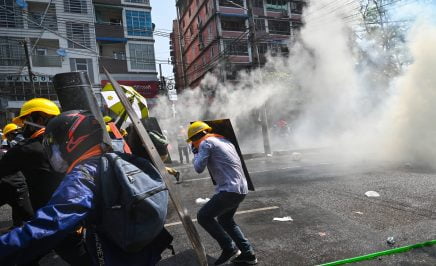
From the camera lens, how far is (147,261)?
168 cm


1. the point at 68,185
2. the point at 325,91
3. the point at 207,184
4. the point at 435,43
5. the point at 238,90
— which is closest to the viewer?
the point at 68,185

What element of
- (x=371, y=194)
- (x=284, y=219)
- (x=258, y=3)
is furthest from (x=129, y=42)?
(x=284, y=219)

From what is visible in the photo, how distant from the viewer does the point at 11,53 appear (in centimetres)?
2155

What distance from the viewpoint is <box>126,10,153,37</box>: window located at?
2593 cm

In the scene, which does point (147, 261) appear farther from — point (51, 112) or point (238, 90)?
point (238, 90)

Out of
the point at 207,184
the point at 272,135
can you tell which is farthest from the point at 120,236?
the point at 272,135

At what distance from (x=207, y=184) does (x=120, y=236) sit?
678 cm

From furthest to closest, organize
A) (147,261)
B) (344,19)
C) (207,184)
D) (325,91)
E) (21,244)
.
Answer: (325,91)
(344,19)
(207,184)
(147,261)
(21,244)

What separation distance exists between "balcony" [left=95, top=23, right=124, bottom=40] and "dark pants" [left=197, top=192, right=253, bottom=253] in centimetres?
2515

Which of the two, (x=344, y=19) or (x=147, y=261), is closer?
(x=147, y=261)

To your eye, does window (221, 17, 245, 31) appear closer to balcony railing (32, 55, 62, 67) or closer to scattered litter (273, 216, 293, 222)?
balcony railing (32, 55, 62, 67)

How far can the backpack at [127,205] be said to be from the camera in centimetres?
146

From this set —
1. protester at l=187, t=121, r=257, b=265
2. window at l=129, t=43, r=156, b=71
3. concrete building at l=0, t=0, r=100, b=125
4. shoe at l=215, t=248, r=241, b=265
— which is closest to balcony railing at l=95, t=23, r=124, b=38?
window at l=129, t=43, r=156, b=71

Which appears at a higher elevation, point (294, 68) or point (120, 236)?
point (294, 68)
